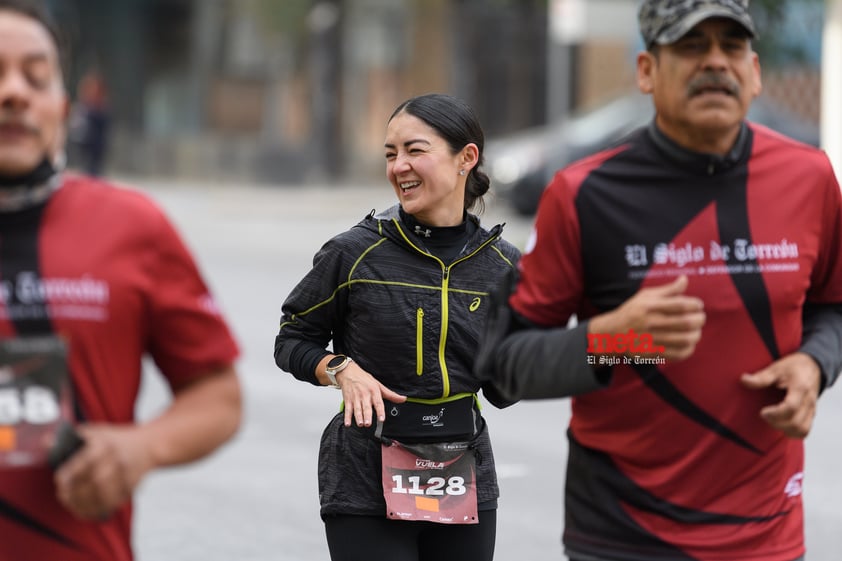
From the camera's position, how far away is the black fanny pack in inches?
167

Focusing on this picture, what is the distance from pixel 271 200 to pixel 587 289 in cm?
2258

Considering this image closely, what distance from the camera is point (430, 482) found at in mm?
4203

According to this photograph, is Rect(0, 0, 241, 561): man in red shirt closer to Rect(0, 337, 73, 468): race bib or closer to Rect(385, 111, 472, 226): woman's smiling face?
Rect(0, 337, 73, 468): race bib

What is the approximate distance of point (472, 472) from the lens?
4.29 meters

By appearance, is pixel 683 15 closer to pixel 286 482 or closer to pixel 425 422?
pixel 425 422

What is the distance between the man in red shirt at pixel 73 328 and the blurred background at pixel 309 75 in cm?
2278

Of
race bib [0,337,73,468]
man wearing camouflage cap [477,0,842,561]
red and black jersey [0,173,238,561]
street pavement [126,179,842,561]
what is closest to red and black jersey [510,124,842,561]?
man wearing camouflage cap [477,0,842,561]

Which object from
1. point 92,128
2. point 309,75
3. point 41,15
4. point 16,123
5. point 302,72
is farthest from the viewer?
point 302,72

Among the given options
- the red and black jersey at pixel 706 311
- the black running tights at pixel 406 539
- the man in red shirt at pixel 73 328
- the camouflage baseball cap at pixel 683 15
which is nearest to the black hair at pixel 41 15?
the man in red shirt at pixel 73 328

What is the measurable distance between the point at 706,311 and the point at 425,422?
1227mm

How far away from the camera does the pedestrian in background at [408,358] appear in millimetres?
4180

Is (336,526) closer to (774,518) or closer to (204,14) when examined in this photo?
(774,518)

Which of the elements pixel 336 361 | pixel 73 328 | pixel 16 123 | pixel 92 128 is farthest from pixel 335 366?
pixel 92 128

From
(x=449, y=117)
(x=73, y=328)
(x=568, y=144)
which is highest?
(x=449, y=117)
